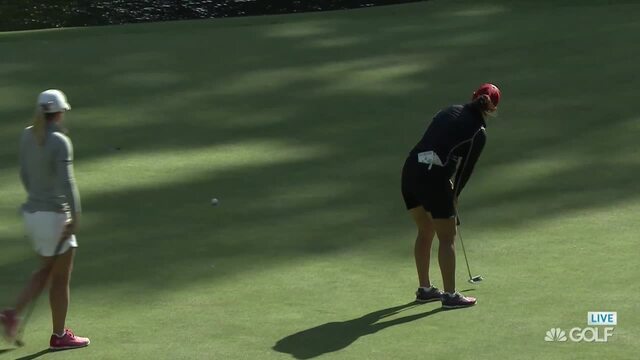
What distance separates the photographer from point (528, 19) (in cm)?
1933

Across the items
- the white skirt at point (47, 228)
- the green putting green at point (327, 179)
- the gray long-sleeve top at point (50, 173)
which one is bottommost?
the green putting green at point (327, 179)

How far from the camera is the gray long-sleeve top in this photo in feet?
26.5

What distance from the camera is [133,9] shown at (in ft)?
74.3

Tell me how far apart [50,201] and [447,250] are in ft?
8.80

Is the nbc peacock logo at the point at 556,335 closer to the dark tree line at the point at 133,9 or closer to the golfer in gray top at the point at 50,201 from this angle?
the golfer in gray top at the point at 50,201

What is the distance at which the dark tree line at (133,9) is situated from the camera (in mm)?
22078

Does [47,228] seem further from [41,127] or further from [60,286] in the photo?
[41,127]

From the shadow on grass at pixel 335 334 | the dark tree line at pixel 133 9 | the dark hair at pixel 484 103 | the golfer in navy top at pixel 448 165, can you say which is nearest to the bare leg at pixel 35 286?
the shadow on grass at pixel 335 334

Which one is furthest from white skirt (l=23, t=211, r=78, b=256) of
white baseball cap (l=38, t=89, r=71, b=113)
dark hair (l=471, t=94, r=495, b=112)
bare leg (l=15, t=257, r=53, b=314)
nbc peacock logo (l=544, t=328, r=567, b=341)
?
nbc peacock logo (l=544, t=328, r=567, b=341)

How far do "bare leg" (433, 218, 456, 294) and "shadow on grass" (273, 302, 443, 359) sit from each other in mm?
209

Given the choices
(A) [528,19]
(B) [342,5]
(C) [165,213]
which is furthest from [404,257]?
A: (B) [342,5]

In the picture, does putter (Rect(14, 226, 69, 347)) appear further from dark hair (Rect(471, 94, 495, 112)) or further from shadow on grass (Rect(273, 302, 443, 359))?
dark hair (Rect(471, 94, 495, 112))

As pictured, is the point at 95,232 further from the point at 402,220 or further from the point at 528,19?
the point at 528,19

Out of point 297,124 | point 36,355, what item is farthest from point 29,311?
point 297,124
